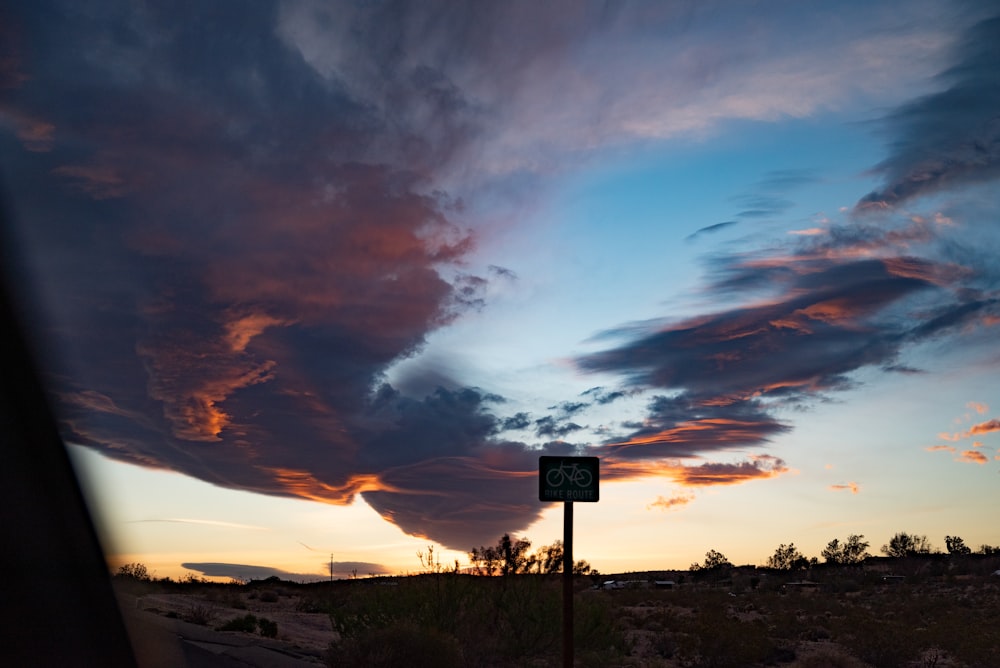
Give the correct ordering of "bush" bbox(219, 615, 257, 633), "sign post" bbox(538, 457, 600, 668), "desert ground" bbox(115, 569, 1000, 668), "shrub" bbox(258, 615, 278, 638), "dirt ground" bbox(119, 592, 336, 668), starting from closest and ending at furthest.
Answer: "sign post" bbox(538, 457, 600, 668)
"dirt ground" bbox(119, 592, 336, 668)
"desert ground" bbox(115, 569, 1000, 668)
"shrub" bbox(258, 615, 278, 638)
"bush" bbox(219, 615, 257, 633)

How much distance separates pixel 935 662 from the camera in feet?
89.4

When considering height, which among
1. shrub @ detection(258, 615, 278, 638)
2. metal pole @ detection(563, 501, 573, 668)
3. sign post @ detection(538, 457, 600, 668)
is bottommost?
shrub @ detection(258, 615, 278, 638)

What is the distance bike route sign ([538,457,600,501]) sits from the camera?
47.4 ft

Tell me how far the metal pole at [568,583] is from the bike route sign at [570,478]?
0.80ft

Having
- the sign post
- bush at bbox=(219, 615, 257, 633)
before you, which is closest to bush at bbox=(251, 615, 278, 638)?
bush at bbox=(219, 615, 257, 633)

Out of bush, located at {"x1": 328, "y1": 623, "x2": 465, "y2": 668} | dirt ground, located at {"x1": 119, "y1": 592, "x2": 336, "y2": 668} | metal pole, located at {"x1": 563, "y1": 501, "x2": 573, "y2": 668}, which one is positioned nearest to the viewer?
metal pole, located at {"x1": 563, "y1": 501, "x2": 573, "y2": 668}

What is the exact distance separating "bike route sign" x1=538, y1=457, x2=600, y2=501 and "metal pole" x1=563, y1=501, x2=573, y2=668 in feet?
0.80

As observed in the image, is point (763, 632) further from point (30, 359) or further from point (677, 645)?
point (30, 359)

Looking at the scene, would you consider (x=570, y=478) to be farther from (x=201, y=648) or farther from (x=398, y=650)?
(x=201, y=648)

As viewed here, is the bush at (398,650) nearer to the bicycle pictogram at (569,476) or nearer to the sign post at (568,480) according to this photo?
the sign post at (568,480)

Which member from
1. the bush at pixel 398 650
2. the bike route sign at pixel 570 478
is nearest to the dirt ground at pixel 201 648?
the bush at pixel 398 650

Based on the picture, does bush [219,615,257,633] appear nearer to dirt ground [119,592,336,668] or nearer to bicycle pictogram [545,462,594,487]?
dirt ground [119,592,336,668]

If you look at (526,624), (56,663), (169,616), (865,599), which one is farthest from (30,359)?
(865,599)

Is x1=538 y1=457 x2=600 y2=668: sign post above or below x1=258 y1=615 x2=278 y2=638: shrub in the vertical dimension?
above
